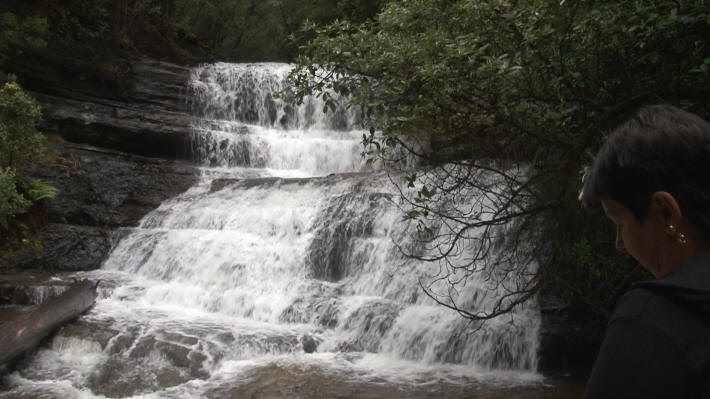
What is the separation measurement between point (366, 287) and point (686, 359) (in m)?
7.28

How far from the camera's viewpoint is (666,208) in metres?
1.16

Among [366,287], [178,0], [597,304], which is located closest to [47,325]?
[366,287]

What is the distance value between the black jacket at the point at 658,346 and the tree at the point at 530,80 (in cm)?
294

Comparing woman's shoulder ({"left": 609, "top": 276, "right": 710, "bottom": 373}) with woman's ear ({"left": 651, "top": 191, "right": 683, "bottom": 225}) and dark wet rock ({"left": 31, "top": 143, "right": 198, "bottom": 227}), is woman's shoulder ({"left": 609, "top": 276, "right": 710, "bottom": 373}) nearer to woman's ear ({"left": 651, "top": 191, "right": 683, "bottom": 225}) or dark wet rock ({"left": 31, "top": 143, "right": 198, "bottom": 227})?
woman's ear ({"left": 651, "top": 191, "right": 683, "bottom": 225})

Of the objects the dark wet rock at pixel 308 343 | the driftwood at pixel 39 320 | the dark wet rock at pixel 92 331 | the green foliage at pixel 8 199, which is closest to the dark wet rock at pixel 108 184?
the green foliage at pixel 8 199

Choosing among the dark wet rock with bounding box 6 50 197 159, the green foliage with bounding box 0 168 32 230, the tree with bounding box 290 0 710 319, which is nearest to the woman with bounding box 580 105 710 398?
the tree with bounding box 290 0 710 319

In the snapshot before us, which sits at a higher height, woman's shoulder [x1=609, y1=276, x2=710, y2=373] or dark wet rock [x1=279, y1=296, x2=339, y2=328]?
woman's shoulder [x1=609, y1=276, x2=710, y2=373]

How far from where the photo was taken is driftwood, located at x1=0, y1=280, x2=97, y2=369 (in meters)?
6.13

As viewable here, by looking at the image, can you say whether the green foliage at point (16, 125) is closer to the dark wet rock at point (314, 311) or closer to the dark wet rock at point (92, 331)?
the dark wet rock at point (92, 331)

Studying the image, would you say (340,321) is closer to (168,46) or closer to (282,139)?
(282,139)

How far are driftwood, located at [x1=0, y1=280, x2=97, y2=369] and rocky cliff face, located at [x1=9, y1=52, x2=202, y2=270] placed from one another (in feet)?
10.0

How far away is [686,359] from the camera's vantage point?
912mm

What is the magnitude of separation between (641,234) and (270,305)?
7.30 m

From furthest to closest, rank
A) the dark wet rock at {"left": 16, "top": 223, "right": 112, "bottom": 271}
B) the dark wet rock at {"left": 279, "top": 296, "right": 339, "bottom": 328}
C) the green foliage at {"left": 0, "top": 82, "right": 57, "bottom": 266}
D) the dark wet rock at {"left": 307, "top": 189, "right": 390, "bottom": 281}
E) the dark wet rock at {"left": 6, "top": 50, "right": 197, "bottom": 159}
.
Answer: the dark wet rock at {"left": 6, "top": 50, "right": 197, "bottom": 159}
the dark wet rock at {"left": 16, "top": 223, "right": 112, "bottom": 271}
the green foliage at {"left": 0, "top": 82, "right": 57, "bottom": 266}
the dark wet rock at {"left": 307, "top": 189, "right": 390, "bottom": 281}
the dark wet rock at {"left": 279, "top": 296, "right": 339, "bottom": 328}
